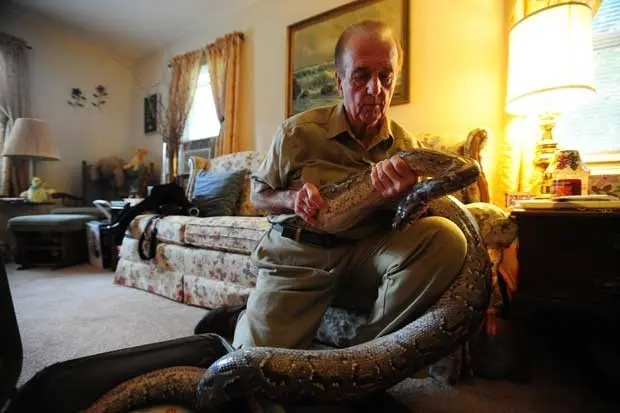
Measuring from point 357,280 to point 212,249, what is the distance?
1.21 meters

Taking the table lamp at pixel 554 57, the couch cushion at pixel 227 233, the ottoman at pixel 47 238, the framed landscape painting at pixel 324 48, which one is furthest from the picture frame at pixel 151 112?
the table lamp at pixel 554 57

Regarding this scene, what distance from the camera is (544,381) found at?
3.86 feet

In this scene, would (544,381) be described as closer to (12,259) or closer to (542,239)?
(542,239)

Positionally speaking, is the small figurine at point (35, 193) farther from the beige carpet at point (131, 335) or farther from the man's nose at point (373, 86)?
the man's nose at point (373, 86)

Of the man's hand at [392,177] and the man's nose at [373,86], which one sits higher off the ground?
the man's nose at [373,86]

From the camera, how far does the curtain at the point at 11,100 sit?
4.06 metres

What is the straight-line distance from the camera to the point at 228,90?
149 inches

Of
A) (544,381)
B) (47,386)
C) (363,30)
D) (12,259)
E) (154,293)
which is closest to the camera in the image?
(47,386)

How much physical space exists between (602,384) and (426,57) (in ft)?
7.23

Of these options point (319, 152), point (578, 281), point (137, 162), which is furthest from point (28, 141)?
point (578, 281)

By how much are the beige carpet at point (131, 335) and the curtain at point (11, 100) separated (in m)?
1.79

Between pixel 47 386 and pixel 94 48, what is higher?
pixel 94 48

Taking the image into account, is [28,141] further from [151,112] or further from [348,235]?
[348,235]

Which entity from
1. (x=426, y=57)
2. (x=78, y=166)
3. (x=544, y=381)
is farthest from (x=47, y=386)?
(x=78, y=166)
